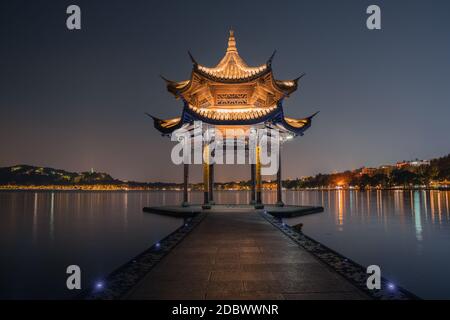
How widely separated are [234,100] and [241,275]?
17.8 m

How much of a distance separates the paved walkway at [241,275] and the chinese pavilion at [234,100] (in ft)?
39.7

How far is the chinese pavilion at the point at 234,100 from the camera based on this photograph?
2120 centimetres

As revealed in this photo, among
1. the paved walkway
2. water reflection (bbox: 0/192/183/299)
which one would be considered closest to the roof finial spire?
water reflection (bbox: 0/192/183/299)

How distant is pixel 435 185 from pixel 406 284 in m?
163

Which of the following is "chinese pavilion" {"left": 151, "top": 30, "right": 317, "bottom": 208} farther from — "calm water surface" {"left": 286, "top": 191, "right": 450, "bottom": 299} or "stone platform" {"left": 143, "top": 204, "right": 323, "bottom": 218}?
"calm water surface" {"left": 286, "top": 191, "right": 450, "bottom": 299}

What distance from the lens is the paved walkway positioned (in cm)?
529

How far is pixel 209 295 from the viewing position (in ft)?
17.1

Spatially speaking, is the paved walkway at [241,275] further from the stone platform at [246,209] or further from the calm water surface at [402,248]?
the stone platform at [246,209]

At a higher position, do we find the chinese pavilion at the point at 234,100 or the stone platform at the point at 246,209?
the chinese pavilion at the point at 234,100

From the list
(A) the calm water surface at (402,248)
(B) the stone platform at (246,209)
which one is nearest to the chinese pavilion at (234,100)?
(B) the stone platform at (246,209)

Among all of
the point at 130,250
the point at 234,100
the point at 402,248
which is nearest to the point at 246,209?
the point at 234,100

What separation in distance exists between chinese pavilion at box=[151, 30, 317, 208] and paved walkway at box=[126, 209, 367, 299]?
12.1 m
